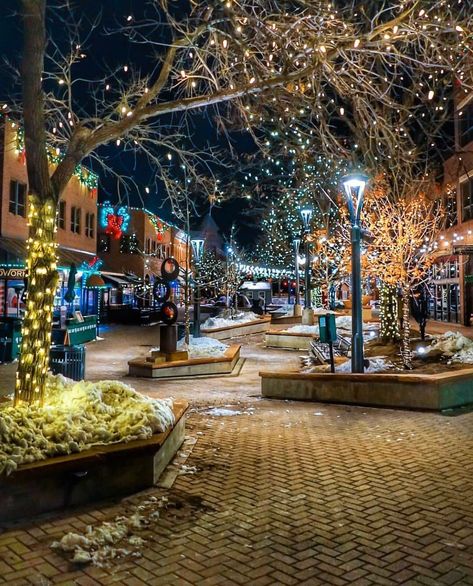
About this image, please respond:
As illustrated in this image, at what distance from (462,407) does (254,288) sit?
145 feet

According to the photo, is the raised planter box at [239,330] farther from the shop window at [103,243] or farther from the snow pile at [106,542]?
the shop window at [103,243]

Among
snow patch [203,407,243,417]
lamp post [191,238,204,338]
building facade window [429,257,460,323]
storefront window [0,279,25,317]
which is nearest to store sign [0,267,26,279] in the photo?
storefront window [0,279,25,317]

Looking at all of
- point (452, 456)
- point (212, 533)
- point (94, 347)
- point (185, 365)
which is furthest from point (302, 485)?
point (94, 347)

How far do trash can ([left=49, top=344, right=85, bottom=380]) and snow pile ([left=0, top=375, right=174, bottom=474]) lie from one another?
3.91m

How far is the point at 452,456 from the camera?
23.1 feet

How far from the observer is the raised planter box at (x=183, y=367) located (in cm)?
1424

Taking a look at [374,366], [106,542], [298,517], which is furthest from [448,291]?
[106,542]

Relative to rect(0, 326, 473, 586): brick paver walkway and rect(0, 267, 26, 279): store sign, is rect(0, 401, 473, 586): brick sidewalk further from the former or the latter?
rect(0, 267, 26, 279): store sign

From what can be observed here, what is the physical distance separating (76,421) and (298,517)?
2.53 metres

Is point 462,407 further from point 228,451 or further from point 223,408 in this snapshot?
point 228,451

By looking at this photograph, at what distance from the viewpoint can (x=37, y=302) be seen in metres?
6.58

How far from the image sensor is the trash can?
11195mm

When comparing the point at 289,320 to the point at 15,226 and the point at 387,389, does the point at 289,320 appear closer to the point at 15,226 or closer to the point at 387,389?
the point at 15,226

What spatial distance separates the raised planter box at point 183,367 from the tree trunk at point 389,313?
17.1 feet
